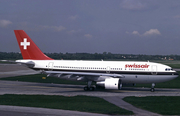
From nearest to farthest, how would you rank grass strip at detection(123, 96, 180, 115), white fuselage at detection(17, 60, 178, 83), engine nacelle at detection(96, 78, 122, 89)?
1. grass strip at detection(123, 96, 180, 115)
2. engine nacelle at detection(96, 78, 122, 89)
3. white fuselage at detection(17, 60, 178, 83)

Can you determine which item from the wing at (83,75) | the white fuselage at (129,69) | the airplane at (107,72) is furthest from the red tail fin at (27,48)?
the wing at (83,75)

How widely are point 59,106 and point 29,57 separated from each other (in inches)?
813

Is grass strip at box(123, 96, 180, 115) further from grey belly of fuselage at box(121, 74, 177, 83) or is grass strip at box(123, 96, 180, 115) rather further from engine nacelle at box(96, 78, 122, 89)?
grey belly of fuselage at box(121, 74, 177, 83)

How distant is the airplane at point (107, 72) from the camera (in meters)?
36.5

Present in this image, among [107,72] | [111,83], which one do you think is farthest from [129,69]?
[111,83]

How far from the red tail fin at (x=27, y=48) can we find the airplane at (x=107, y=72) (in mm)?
1450

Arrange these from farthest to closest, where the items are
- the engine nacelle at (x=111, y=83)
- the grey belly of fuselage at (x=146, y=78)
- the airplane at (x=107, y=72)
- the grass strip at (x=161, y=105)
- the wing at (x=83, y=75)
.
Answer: the grey belly of fuselage at (x=146, y=78) → the airplane at (x=107, y=72) → the wing at (x=83, y=75) → the engine nacelle at (x=111, y=83) → the grass strip at (x=161, y=105)

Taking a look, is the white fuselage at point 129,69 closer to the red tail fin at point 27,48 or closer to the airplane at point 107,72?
the airplane at point 107,72

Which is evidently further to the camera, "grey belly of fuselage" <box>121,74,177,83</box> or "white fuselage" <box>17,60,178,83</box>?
"white fuselage" <box>17,60,178,83</box>

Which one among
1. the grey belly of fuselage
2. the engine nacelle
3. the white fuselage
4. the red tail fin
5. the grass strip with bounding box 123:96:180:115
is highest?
the red tail fin

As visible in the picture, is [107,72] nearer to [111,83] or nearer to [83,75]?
[111,83]

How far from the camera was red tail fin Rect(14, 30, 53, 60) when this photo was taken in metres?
42.3

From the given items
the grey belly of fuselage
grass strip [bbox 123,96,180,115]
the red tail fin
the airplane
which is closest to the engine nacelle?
the airplane

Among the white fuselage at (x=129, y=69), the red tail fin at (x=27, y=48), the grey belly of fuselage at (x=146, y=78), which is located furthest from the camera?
the red tail fin at (x=27, y=48)
